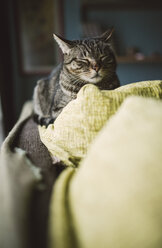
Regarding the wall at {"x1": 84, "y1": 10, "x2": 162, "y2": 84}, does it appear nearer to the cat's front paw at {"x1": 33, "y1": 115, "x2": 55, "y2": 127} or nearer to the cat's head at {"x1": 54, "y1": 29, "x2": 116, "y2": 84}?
the cat's head at {"x1": 54, "y1": 29, "x2": 116, "y2": 84}

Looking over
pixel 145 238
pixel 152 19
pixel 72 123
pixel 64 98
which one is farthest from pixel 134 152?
pixel 152 19

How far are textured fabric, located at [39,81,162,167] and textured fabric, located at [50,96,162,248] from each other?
127 mm

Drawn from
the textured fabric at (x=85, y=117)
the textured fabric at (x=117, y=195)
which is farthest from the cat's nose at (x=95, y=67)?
the textured fabric at (x=117, y=195)

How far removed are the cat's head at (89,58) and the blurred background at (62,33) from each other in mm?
1238

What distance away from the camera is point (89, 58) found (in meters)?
1.00

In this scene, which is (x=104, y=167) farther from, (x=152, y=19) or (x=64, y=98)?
(x=152, y=19)

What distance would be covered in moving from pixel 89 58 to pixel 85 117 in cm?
48

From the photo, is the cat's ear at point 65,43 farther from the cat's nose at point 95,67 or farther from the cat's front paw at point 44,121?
the cat's front paw at point 44,121

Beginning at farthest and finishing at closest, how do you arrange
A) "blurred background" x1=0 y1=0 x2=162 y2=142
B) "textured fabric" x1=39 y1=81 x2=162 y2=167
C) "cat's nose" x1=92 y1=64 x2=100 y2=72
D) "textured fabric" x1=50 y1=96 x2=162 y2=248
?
1. "blurred background" x1=0 y1=0 x2=162 y2=142
2. "cat's nose" x1=92 y1=64 x2=100 y2=72
3. "textured fabric" x1=39 y1=81 x2=162 y2=167
4. "textured fabric" x1=50 y1=96 x2=162 y2=248

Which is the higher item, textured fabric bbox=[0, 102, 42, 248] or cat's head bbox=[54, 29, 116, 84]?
cat's head bbox=[54, 29, 116, 84]

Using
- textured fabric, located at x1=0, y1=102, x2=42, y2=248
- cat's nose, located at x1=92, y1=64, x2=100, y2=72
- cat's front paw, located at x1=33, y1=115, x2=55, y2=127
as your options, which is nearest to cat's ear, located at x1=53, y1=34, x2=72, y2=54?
cat's nose, located at x1=92, y1=64, x2=100, y2=72

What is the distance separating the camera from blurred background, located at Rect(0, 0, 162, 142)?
2240 mm

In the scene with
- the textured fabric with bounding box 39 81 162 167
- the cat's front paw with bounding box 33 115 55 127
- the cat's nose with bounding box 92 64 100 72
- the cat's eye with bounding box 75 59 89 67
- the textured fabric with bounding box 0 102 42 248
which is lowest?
the cat's front paw with bounding box 33 115 55 127

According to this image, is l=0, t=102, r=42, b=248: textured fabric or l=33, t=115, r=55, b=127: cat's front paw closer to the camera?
l=0, t=102, r=42, b=248: textured fabric
